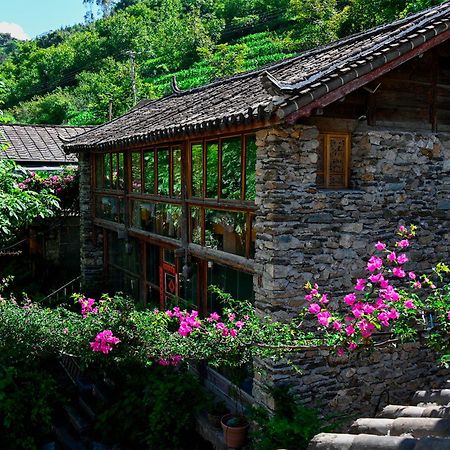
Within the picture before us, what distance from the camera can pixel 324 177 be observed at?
23.2ft

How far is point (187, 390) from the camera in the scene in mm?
8281

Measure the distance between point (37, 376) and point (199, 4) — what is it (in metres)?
57.4

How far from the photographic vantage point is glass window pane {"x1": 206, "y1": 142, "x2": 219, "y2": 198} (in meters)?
8.08

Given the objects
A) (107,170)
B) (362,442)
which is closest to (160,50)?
(107,170)

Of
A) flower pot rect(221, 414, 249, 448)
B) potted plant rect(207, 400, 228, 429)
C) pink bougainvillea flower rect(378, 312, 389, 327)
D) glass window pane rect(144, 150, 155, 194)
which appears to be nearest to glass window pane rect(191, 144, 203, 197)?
glass window pane rect(144, 150, 155, 194)

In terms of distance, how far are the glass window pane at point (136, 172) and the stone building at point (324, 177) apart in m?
1.72

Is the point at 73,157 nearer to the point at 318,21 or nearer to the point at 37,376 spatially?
the point at 37,376

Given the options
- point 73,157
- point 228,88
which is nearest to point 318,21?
point 73,157

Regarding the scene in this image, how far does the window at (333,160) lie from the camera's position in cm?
697

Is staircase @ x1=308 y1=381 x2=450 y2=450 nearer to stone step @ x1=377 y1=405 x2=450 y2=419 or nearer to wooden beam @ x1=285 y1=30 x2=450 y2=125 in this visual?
stone step @ x1=377 y1=405 x2=450 y2=419

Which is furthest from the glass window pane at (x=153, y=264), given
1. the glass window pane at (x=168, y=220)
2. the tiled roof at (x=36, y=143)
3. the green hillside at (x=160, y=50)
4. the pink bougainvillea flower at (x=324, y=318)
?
the green hillside at (x=160, y=50)

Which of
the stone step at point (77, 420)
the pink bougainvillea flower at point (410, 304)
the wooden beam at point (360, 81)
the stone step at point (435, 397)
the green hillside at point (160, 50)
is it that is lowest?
the stone step at point (77, 420)

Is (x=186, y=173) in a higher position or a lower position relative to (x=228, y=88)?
lower

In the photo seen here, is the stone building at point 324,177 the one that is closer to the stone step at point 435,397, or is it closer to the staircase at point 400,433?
the stone step at point 435,397
